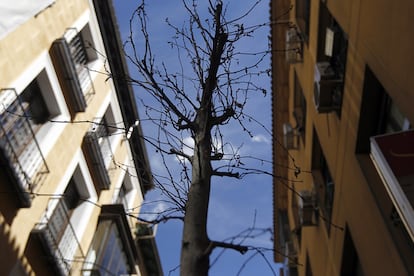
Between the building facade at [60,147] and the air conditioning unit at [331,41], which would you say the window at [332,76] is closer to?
the air conditioning unit at [331,41]

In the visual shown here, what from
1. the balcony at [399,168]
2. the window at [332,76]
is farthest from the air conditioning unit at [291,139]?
the balcony at [399,168]

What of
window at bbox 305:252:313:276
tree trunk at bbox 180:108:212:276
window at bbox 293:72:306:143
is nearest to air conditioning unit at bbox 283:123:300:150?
window at bbox 293:72:306:143

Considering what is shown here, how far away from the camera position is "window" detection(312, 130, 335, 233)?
11.2 metres

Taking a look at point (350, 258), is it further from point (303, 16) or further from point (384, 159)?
point (303, 16)

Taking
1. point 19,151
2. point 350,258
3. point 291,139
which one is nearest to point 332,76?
point 350,258

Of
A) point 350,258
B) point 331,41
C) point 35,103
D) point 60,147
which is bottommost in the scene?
point 350,258

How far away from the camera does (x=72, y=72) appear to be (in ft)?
45.1

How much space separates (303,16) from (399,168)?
10306 mm

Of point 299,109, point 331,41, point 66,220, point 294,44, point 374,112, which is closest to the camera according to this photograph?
point 374,112

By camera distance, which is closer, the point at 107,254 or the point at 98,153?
the point at 107,254

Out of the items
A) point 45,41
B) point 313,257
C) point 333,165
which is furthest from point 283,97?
point 45,41

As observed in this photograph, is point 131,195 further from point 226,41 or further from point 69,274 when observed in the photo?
point 226,41

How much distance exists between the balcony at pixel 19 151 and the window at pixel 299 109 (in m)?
8.00

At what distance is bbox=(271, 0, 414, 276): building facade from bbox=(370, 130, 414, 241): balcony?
0.01 metres
